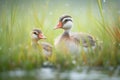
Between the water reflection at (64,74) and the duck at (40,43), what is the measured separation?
0.57 ft

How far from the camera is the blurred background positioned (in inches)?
140

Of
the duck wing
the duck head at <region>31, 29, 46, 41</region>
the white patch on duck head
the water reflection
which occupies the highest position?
the white patch on duck head

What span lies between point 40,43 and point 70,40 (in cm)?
29

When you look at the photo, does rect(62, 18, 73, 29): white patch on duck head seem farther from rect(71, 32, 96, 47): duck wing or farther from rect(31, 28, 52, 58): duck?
rect(31, 28, 52, 58): duck

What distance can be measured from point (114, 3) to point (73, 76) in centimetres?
82

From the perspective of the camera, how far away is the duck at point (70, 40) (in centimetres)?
360

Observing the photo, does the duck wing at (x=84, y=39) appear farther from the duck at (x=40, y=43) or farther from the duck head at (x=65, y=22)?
the duck at (x=40, y=43)

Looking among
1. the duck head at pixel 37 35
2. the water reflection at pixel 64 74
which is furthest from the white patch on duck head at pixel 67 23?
the water reflection at pixel 64 74

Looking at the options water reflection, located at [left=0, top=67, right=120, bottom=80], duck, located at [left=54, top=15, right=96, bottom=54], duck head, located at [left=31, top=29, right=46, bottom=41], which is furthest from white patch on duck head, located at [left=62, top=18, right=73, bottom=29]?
Result: water reflection, located at [left=0, top=67, right=120, bottom=80]

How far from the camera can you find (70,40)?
11.9ft

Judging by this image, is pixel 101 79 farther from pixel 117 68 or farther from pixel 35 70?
pixel 35 70

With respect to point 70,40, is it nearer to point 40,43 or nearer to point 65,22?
point 65,22

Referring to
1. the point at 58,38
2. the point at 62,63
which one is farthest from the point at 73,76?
the point at 58,38

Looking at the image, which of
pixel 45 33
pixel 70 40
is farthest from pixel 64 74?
pixel 45 33
